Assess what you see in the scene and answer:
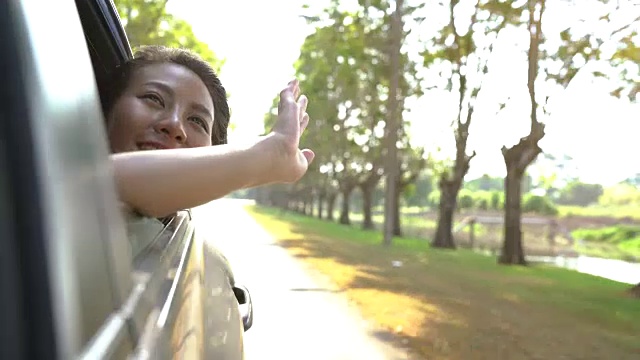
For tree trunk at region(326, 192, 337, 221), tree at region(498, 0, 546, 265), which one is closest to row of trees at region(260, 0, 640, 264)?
tree at region(498, 0, 546, 265)

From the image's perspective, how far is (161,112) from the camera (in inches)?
86.0

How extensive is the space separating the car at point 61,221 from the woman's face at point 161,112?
556 mm

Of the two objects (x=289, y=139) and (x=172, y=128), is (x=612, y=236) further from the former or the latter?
(x=289, y=139)

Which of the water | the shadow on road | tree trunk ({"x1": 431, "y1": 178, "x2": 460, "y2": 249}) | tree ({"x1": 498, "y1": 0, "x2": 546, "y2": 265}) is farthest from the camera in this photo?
tree trunk ({"x1": 431, "y1": 178, "x2": 460, "y2": 249})

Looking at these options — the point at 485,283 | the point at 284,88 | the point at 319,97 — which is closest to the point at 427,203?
the point at 319,97

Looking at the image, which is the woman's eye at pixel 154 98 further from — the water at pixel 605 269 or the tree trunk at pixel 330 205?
the tree trunk at pixel 330 205

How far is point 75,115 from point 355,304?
1013 cm

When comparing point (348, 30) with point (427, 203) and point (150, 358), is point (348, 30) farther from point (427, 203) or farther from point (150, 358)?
point (427, 203)

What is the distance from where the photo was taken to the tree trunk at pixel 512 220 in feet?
67.1

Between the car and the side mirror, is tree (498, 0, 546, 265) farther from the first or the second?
the car

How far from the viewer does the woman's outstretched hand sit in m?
1.85

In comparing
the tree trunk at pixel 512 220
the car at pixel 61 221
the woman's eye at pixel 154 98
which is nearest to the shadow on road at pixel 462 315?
the tree trunk at pixel 512 220

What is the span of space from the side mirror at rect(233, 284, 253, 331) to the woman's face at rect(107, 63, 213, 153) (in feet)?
2.98

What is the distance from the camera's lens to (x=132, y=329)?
1.24 metres
